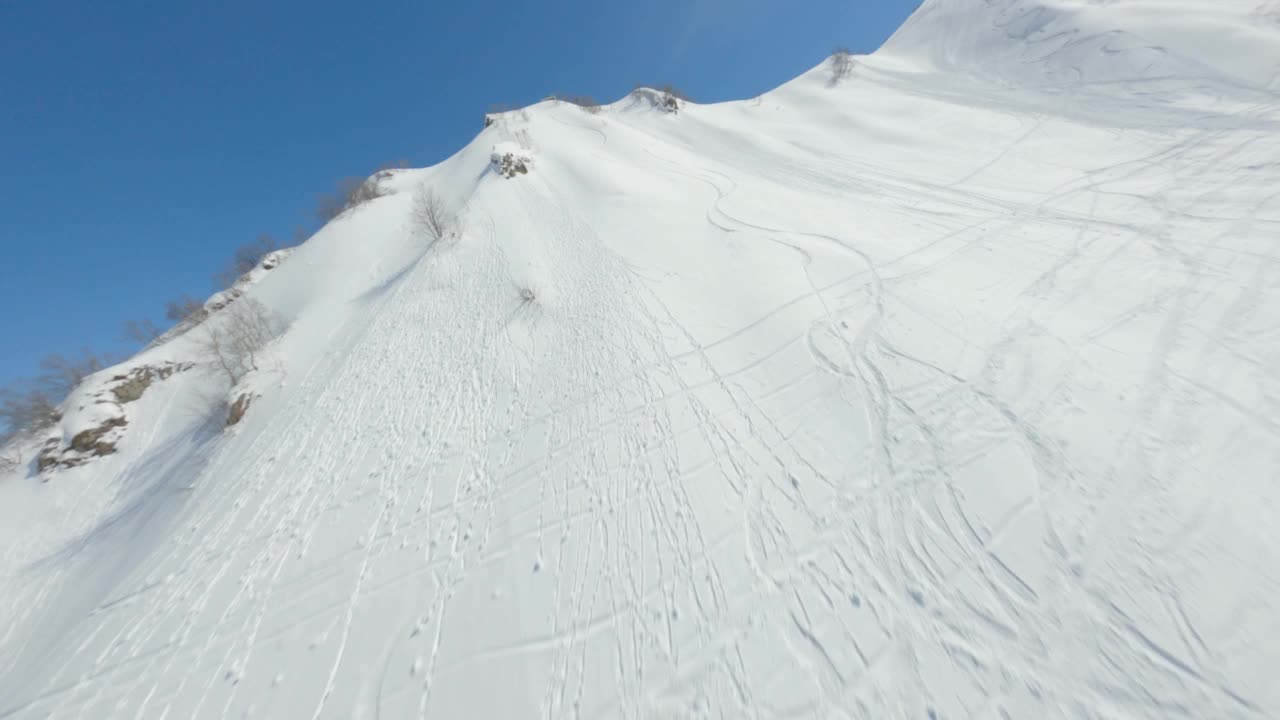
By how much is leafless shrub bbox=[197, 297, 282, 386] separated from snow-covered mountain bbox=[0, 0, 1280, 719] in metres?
0.78

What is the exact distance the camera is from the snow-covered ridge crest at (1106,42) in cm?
1466

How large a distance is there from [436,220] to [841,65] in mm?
30968

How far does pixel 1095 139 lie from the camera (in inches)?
522

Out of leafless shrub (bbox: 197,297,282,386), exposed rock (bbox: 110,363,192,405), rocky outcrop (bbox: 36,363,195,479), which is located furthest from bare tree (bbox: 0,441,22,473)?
leafless shrub (bbox: 197,297,282,386)

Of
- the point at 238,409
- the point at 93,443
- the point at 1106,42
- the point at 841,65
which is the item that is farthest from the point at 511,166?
the point at 1106,42

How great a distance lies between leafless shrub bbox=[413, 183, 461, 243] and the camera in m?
16.0

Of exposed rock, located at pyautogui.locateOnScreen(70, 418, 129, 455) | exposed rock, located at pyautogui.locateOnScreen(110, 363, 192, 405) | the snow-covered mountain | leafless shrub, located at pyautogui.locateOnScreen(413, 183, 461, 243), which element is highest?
leafless shrub, located at pyautogui.locateOnScreen(413, 183, 461, 243)

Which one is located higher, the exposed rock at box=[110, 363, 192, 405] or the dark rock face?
the dark rock face

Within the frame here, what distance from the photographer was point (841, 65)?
89.7 ft

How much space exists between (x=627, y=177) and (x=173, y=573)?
17373 millimetres

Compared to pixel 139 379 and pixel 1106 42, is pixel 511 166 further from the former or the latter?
pixel 1106 42

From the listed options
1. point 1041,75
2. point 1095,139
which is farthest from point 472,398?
point 1041,75

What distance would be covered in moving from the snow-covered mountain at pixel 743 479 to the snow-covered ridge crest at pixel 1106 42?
2.04 metres

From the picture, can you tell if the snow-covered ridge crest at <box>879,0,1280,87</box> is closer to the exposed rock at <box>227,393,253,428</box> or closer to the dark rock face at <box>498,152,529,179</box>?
the dark rock face at <box>498,152,529,179</box>
